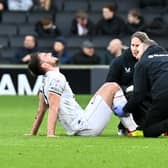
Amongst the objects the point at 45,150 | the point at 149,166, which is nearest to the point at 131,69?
the point at 45,150

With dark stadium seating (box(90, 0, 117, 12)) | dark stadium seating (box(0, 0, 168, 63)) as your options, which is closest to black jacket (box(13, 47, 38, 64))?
dark stadium seating (box(0, 0, 168, 63))

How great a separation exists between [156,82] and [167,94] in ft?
0.70

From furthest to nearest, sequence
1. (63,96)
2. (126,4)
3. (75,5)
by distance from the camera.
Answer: (126,4) < (75,5) < (63,96)

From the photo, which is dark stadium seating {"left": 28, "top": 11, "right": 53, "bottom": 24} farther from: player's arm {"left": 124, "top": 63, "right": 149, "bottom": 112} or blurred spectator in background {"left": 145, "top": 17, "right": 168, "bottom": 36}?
player's arm {"left": 124, "top": 63, "right": 149, "bottom": 112}

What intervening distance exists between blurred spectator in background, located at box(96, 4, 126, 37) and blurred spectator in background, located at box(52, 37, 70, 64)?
1.35 m

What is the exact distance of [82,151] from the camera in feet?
33.5

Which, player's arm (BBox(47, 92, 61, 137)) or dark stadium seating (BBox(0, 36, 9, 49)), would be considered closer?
player's arm (BBox(47, 92, 61, 137))

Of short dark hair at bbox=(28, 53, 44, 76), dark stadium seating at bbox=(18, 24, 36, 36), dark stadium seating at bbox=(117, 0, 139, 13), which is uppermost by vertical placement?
short dark hair at bbox=(28, 53, 44, 76)

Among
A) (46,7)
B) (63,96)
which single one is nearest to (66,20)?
(46,7)

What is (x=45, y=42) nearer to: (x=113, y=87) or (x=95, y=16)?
(x=95, y=16)

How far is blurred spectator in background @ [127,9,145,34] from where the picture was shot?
23953 millimetres

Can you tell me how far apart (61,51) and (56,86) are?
11.3m

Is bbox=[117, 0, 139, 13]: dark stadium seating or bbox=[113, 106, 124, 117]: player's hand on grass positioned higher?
bbox=[113, 106, 124, 117]: player's hand on grass

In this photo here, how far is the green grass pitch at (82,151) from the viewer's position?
9195 mm
